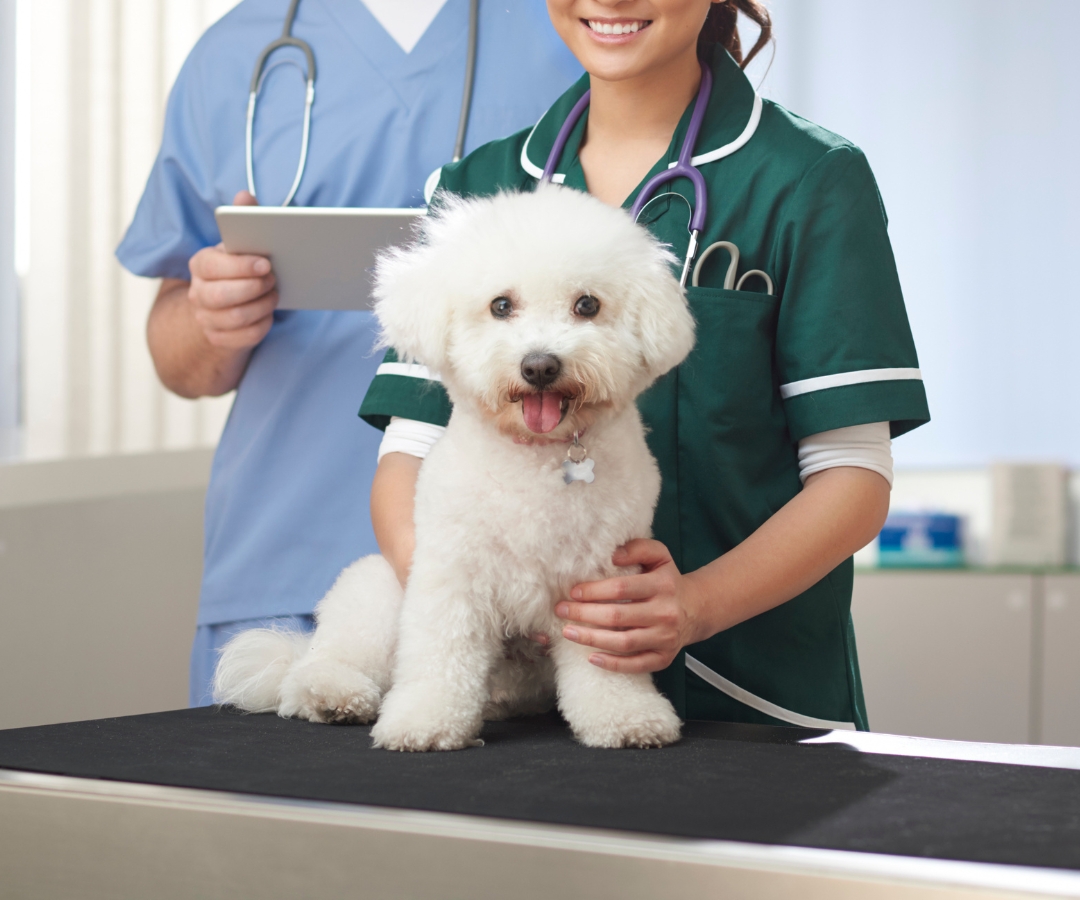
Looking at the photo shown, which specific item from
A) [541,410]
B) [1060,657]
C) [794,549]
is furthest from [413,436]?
[1060,657]

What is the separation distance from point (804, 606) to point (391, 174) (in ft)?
2.90

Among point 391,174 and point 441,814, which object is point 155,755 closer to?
point 441,814

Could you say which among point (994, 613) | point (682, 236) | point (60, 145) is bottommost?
point (994, 613)

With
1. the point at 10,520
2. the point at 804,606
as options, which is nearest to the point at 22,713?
the point at 10,520

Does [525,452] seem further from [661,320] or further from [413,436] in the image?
[413,436]

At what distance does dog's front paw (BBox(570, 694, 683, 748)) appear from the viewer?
0.87 meters

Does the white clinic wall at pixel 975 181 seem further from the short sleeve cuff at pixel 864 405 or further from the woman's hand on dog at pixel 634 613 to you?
the woman's hand on dog at pixel 634 613

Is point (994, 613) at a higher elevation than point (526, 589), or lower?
lower

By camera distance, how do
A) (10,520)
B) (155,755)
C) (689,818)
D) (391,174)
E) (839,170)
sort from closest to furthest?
(689,818)
(155,755)
(839,170)
(391,174)
(10,520)

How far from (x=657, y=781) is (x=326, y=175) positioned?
113 centimetres

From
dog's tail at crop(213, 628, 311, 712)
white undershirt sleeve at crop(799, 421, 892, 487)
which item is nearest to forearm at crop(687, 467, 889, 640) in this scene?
white undershirt sleeve at crop(799, 421, 892, 487)

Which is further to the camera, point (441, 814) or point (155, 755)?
point (155, 755)

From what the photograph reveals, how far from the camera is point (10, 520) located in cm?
226

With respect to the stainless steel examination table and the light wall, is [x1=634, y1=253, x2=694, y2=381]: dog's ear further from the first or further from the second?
the light wall
